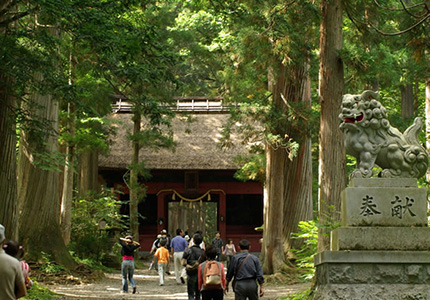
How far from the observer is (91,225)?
73.4ft

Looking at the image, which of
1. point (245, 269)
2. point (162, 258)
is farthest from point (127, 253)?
point (245, 269)

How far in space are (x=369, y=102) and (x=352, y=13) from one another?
5.76m

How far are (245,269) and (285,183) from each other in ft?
38.0

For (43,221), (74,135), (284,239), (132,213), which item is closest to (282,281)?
(284,239)

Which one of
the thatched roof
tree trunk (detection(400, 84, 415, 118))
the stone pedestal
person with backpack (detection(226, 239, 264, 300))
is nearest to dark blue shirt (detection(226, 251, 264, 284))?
person with backpack (detection(226, 239, 264, 300))

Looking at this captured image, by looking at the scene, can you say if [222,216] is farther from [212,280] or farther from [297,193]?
[212,280]

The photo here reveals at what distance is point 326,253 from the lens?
308 inches

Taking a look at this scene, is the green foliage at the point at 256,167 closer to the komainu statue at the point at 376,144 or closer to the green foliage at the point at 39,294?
the green foliage at the point at 39,294

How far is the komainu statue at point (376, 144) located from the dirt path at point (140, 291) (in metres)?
6.34

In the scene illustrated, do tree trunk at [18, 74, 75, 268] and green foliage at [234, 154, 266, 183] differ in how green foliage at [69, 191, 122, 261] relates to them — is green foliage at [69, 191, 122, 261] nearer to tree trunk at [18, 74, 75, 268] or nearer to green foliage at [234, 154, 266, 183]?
tree trunk at [18, 74, 75, 268]

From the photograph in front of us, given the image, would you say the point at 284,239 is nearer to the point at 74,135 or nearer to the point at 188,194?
the point at 74,135

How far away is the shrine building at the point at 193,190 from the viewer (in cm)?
2958

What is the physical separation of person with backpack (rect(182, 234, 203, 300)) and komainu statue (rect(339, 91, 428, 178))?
12.1ft

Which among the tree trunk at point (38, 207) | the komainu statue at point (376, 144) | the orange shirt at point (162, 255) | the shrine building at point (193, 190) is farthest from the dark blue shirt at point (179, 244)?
the shrine building at point (193, 190)
